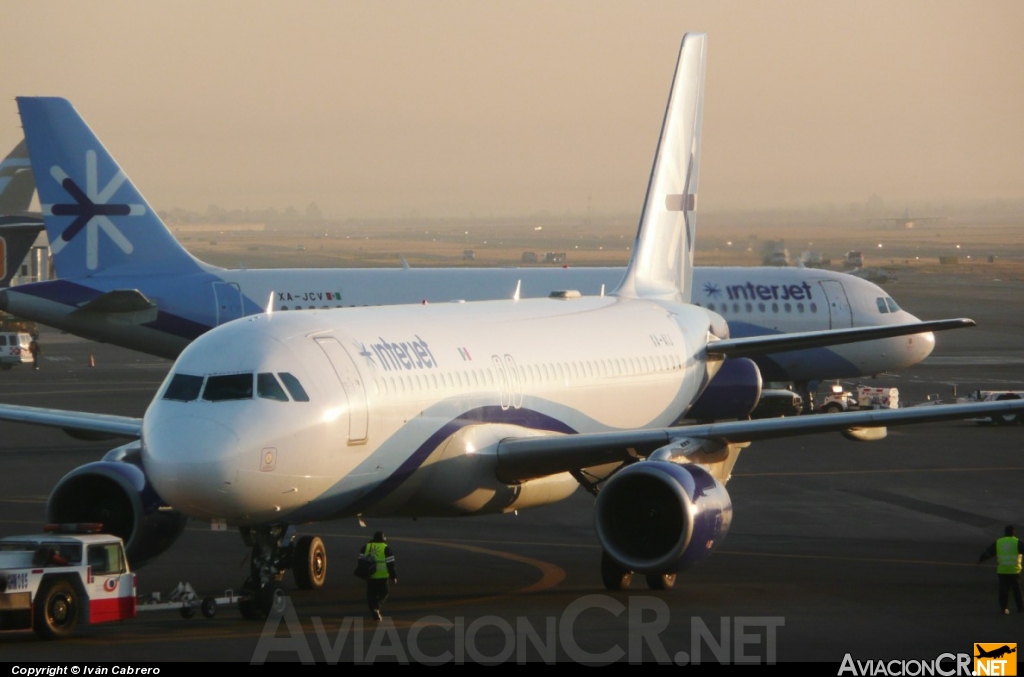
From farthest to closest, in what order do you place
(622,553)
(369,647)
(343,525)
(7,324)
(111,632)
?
(7,324)
(343,525)
(622,553)
(111,632)
(369,647)

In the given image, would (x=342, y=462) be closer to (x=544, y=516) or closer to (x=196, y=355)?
A: (x=196, y=355)

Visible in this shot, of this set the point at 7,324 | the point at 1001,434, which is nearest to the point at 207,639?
Answer: the point at 1001,434

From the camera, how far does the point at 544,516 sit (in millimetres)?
35375

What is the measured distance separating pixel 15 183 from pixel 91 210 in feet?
133

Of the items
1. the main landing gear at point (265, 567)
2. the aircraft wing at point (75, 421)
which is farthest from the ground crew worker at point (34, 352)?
the main landing gear at point (265, 567)

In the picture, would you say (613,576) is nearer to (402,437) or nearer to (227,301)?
(402,437)

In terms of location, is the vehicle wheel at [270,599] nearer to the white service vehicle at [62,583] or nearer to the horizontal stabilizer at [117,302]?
the white service vehicle at [62,583]

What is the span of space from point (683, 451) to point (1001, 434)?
93.1 ft

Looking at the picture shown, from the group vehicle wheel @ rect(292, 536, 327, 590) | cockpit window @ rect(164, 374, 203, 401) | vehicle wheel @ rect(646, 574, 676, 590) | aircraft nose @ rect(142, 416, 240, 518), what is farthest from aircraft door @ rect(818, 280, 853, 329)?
aircraft nose @ rect(142, 416, 240, 518)

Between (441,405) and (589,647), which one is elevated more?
(441,405)

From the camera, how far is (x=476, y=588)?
2586cm

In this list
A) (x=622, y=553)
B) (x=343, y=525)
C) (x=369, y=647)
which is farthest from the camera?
(x=343, y=525)

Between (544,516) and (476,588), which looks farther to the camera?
(544,516)

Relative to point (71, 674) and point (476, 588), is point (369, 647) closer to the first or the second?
point (71, 674)
